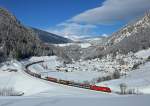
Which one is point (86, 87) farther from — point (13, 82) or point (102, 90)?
point (13, 82)

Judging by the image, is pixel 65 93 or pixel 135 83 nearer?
pixel 65 93

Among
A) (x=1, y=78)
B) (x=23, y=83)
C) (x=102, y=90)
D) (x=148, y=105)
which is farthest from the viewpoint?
(x=1, y=78)

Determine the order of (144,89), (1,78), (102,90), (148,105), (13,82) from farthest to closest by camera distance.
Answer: (1,78) → (13,82) → (144,89) → (102,90) → (148,105)

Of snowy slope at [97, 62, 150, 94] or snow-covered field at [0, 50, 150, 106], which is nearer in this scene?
snow-covered field at [0, 50, 150, 106]

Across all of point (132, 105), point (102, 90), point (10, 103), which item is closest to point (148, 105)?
point (132, 105)

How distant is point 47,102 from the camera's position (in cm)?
2775

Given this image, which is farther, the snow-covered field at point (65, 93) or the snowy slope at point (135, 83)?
the snowy slope at point (135, 83)

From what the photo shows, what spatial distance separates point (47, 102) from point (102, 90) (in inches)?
1828

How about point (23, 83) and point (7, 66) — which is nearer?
point (23, 83)

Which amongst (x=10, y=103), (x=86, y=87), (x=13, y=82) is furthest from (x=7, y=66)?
(x=10, y=103)

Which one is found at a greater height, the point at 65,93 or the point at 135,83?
the point at 135,83

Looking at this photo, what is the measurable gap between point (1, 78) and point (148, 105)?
402 ft

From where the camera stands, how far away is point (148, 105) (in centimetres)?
2475

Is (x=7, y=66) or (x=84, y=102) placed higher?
(x=7, y=66)
